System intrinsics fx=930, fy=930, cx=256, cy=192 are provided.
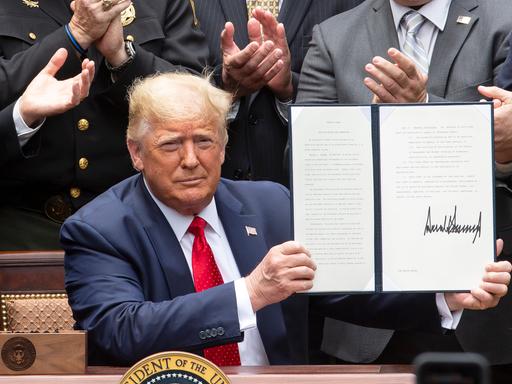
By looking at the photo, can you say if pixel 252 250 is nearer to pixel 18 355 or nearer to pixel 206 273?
pixel 206 273

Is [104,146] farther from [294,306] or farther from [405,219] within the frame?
[405,219]

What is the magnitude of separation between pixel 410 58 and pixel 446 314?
49.5 inches

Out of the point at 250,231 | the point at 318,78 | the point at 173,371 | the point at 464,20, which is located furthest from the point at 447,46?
the point at 173,371

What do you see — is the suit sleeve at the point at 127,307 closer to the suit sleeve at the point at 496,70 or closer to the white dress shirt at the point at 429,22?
the suit sleeve at the point at 496,70

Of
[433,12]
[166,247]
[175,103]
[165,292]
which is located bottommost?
[165,292]

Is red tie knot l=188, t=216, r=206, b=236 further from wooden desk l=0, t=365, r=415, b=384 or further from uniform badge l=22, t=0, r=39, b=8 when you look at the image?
uniform badge l=22, t=0, r=39, b=8

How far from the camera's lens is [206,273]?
103 inches

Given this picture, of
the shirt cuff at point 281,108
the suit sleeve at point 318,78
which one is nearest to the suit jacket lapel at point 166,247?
the suit sleeve at point 318,78

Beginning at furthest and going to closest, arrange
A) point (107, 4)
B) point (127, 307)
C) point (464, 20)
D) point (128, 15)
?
point (128, 15)
point (464, 20)
point (107, 4)
point (127, 307)

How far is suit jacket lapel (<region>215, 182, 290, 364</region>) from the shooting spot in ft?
8.63

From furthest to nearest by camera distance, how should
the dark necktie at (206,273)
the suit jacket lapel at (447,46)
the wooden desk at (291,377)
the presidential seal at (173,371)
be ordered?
the suit jacket lapel at (447,46)
the dark necktie at (206,273)
the wooden desk at (291,377)
the presidential seal at (173,371)

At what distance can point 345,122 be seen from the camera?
7.27 feet

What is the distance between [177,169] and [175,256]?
242mm

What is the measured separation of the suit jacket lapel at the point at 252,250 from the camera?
2629 millimetres
